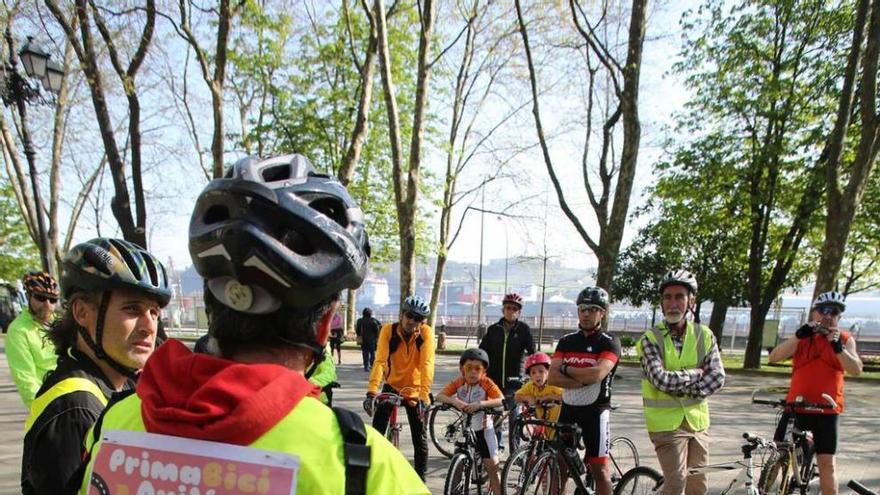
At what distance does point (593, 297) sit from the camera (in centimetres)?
547

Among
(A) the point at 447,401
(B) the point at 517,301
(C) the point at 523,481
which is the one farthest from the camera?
(B) the point at 517,301

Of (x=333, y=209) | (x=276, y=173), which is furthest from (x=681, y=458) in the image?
(x=276, y=173)

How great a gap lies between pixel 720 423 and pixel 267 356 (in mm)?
10723

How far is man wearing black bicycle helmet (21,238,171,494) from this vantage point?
1.91m

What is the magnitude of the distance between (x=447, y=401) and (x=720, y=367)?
8.12ft

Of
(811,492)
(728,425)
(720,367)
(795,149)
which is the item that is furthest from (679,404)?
(795,149)

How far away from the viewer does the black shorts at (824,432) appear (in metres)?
5.65

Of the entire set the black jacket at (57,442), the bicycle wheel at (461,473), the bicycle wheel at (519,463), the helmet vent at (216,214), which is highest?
the helmet vent at (216,214)

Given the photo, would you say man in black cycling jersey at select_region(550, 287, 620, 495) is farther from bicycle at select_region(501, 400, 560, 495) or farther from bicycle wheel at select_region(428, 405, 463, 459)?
bicycle wheel at select_region(428, 405, 463, 459)

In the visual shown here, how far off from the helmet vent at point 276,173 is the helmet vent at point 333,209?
0.10 meters

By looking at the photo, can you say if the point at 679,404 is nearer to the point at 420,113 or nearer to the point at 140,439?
the point at 140,439

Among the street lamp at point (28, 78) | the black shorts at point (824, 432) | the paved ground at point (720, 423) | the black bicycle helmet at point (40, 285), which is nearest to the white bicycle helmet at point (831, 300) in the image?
the black shorts at point (824, 432)

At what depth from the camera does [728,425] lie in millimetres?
10258

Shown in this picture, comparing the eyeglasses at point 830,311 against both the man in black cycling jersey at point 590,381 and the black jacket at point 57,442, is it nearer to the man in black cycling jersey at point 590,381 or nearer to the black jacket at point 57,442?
the man in black cycling jersey at point 590,381
